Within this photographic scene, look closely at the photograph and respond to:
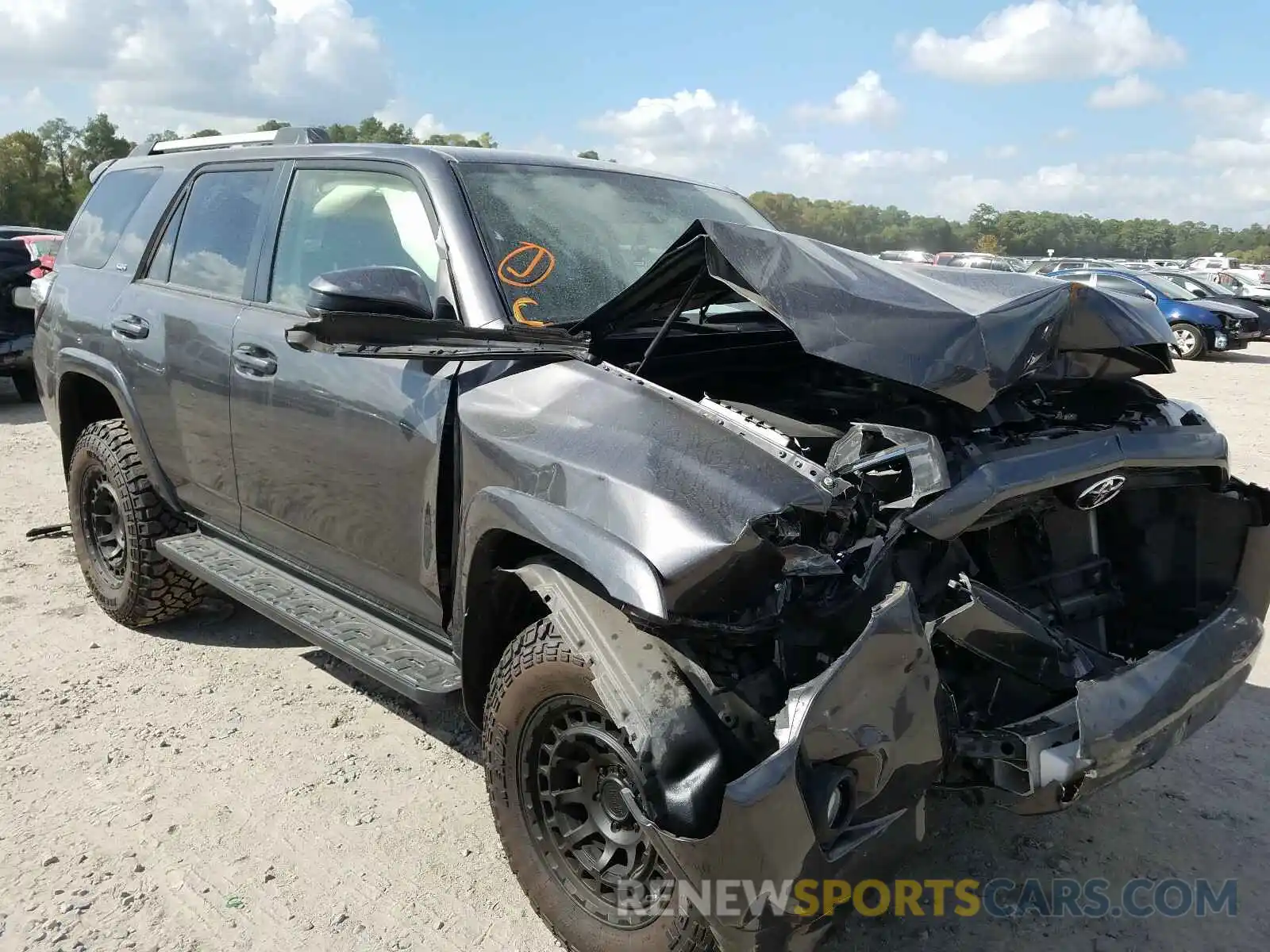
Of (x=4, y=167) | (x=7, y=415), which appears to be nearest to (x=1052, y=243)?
(x=4, y=167)

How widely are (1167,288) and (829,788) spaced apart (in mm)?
18904

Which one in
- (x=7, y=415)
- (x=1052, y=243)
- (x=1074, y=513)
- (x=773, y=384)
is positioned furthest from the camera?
(x=1052, y=243)

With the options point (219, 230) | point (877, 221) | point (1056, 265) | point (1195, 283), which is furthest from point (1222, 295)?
point (877, 221)

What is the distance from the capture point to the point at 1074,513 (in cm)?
288

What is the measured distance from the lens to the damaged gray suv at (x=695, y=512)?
1964 millimetres

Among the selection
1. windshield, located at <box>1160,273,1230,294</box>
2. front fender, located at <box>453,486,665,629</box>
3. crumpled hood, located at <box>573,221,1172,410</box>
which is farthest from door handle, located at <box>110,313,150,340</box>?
windshield, located at <box>1160,273,1230,294</box>

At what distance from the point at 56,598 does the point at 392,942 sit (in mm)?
3307

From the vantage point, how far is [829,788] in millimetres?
1842

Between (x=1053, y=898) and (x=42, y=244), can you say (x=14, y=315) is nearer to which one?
(x=42, y=244)

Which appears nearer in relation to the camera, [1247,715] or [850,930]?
[850,930]

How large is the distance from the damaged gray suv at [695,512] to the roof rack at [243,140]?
0.76 feet

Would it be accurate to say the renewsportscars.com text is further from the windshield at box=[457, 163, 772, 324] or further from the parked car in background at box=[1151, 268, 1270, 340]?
the parked car in background at box=[1151, 268, 1270, 340]

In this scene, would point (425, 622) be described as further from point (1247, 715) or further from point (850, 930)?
point (1247, 715)

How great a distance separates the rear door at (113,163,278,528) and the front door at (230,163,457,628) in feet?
0.47
